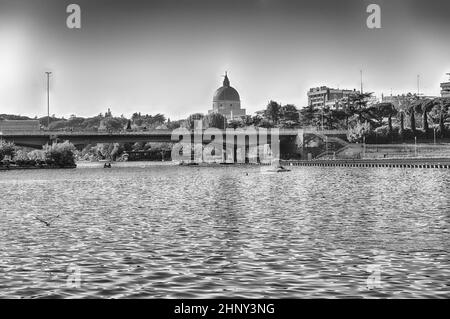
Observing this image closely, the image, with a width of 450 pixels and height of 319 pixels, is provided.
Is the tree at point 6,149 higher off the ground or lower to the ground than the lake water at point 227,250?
higher

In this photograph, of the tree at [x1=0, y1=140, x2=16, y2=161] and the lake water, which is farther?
the tree at [x1=0, y1=140, x2=16, y2=161]

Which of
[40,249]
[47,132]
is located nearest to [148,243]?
[40,249]

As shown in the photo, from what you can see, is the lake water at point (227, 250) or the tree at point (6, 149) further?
the tree at point (6, 149)

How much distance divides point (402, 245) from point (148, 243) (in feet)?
44.7

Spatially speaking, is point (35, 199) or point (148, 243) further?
point (35, 199)

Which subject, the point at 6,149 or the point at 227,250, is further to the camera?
the point at 6,149

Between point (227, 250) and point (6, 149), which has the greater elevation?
point (6, 149)

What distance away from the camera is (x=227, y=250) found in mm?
36031

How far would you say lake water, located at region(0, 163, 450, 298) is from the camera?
2647 cm

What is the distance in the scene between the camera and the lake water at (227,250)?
26469mm

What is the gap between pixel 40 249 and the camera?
3678 centimetres

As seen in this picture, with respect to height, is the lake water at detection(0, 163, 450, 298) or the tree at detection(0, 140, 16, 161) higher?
the tree at detection(0, 140, 16, 161)
